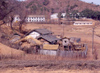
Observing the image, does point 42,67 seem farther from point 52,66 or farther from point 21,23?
point 21,23

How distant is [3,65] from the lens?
6574 millimetres

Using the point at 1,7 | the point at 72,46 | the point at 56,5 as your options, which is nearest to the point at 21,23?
the point at 72,46

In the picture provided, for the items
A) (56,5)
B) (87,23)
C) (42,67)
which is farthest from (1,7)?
(56,5)

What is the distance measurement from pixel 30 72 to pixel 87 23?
46.3 meters

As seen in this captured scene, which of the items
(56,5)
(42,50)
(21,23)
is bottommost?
(42,50)

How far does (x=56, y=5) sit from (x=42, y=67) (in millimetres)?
111023

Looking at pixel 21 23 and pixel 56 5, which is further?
pixel 56 5

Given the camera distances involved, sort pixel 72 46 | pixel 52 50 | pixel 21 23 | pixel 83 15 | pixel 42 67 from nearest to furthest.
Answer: pixel 42 67, pixel 52 50, pixel 72 46, pixel 21 23, pixel 83 15

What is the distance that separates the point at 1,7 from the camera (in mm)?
10773

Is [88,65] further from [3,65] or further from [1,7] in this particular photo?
[1,7]

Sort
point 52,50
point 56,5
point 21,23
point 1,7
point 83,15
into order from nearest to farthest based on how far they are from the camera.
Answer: point 1,7
point 52,50
point 21,23
point 83,15
point 56,5

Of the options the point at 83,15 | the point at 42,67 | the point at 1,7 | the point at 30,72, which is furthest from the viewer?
the point at 83,15

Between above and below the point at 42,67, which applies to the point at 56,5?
above

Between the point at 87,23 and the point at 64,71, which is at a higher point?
the point at 87,23
